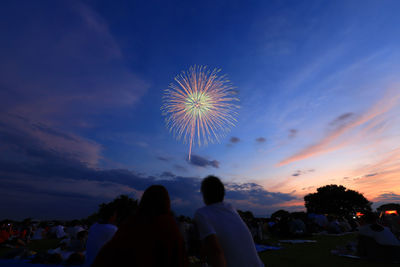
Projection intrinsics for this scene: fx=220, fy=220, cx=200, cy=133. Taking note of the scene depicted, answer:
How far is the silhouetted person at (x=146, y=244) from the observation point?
2197 millimetres

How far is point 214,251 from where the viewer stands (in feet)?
8.44

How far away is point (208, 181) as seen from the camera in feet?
10.5

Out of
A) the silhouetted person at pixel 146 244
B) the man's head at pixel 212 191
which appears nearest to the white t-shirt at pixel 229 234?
the man's head at pixel 212 191

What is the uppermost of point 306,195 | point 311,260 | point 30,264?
point 306,195

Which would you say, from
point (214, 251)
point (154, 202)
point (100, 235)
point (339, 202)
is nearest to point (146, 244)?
point (154, 202)

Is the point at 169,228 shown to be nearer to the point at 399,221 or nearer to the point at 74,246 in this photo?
the point at 74,246

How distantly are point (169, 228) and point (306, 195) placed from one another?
87170 mm

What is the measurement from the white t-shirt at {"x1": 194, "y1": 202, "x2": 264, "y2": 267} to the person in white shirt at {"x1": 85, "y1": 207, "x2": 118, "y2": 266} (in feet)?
8.95

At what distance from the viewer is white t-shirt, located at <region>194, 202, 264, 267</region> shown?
9.00 feet

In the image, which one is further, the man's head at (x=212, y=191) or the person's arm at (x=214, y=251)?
the man's head at (x=212, y=191)

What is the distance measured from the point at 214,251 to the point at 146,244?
0.83 metres

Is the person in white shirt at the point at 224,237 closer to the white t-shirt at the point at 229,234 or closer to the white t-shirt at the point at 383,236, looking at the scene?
the white t-shirt at the point at 229,234

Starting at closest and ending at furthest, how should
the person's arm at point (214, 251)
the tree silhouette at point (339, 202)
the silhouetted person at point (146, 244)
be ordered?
the silhouetted person at point (146, 244), the person's arm at point (214, 251), the tree silhouette at point (339, 202)

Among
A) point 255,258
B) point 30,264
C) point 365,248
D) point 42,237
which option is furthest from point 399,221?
point 42,237
